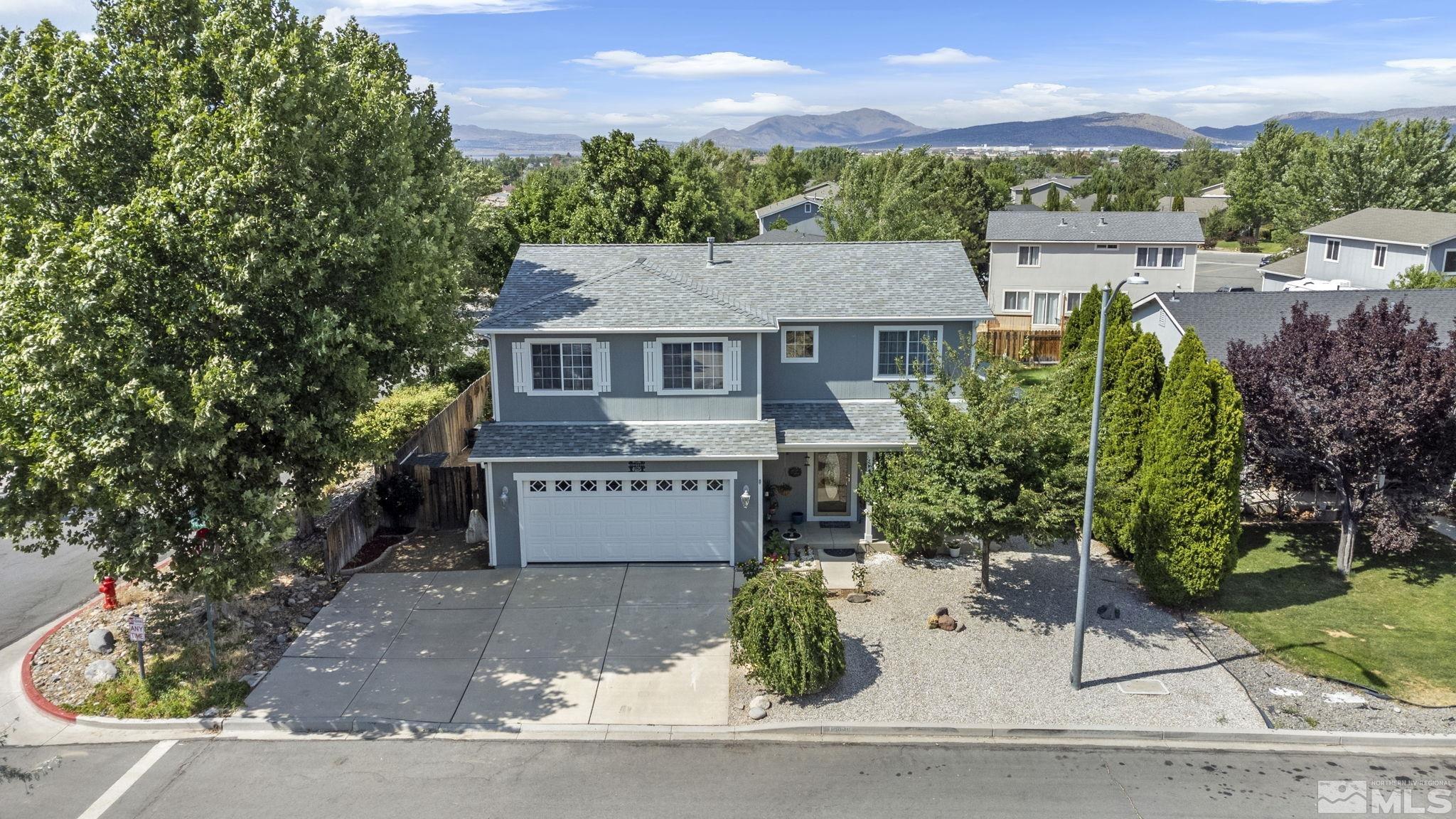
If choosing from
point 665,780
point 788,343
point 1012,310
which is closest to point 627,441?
point 788,343

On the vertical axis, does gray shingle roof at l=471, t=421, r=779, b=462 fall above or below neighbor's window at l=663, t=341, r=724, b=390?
below

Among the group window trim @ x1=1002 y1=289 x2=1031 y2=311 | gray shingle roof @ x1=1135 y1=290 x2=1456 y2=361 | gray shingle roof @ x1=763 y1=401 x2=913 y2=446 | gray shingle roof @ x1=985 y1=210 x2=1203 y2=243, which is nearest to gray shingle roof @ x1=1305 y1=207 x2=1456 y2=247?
gray shingle roof @ x1=985 y1=210 x2=1203 y2=243

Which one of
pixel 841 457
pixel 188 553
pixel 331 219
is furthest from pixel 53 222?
pixel 841 457

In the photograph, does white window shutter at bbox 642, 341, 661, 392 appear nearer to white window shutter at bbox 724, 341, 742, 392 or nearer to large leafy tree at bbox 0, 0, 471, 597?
white window shutter at bbox 724, 341, 742, 392

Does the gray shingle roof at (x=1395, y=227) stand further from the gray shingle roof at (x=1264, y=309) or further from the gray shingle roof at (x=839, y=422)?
the gray shingle roof at (x=839, y=422)

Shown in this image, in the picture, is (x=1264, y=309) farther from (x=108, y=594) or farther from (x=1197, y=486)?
(x=108, y=594)
